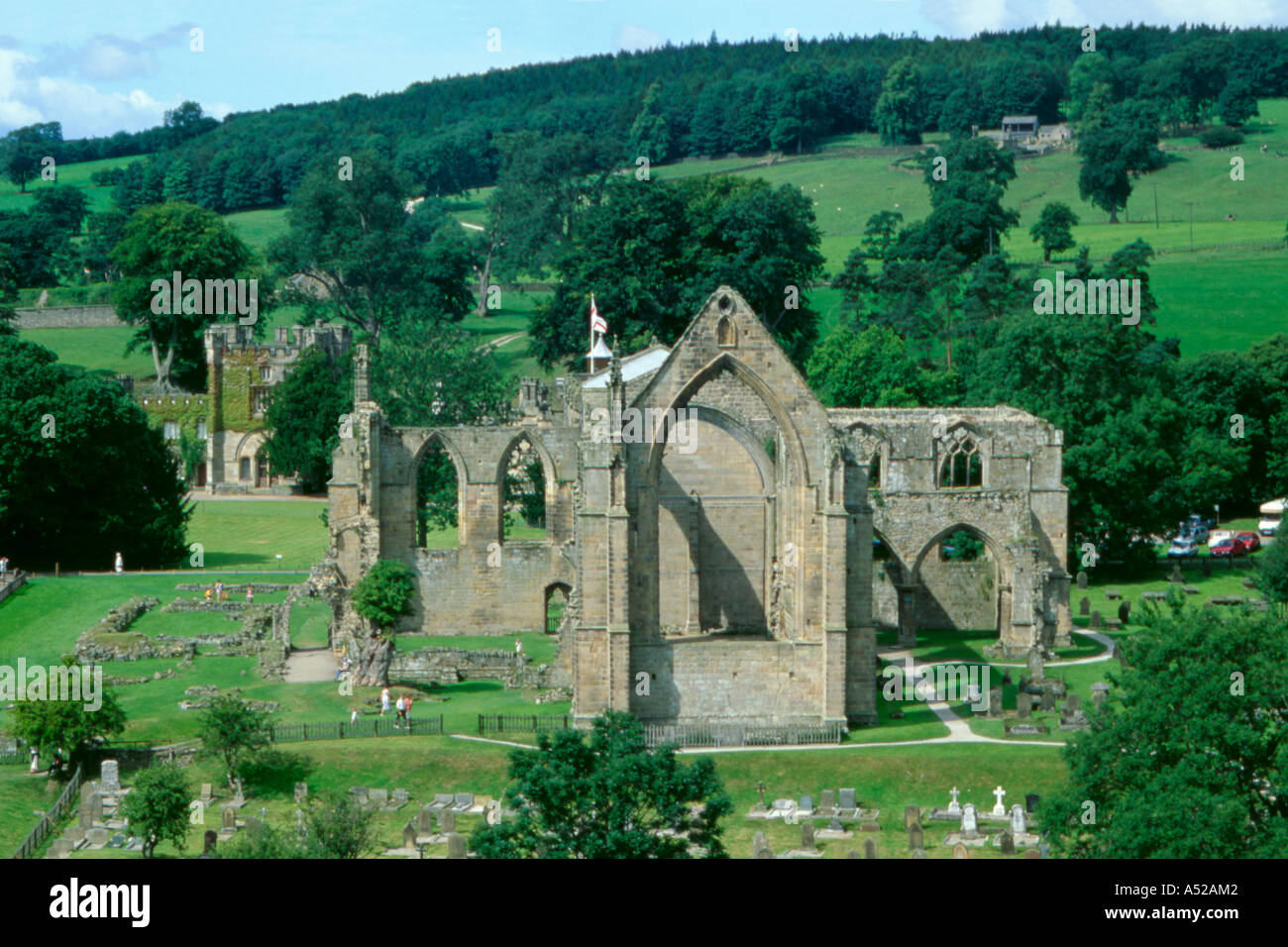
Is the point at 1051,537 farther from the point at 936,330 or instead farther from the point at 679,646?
the point at 936,330

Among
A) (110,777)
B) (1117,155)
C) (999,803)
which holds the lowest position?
(999,803)

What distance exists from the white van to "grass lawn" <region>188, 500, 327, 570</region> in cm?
4089

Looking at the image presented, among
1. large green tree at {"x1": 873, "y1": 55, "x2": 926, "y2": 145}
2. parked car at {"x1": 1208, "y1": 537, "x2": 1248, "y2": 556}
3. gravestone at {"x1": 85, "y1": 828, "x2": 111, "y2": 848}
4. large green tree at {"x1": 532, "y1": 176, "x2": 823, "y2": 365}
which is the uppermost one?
large green tree at {"x1": 873, "y1": 55, "x2": 926, "y2": 145}

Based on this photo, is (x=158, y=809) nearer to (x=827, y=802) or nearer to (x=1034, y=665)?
(x=827, y=802)

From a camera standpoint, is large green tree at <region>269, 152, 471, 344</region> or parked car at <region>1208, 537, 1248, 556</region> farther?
large green tree at <region>269, 152, 471, 344</region>

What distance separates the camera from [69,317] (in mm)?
141125

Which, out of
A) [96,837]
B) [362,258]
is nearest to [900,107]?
[362,258]

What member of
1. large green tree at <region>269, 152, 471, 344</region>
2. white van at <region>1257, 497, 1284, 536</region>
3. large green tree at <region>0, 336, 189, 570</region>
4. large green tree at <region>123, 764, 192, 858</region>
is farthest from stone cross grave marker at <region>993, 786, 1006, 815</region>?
large green tree at <region>269, 152, 471, 344</region>

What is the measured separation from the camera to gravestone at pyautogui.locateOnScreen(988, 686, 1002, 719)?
5122cm

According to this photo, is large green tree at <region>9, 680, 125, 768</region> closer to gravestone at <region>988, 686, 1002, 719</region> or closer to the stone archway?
gravestone at <region>988, 686, 1002, 719</region>

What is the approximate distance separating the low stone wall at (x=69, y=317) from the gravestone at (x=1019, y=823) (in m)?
110

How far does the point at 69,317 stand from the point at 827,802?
4293 inches
